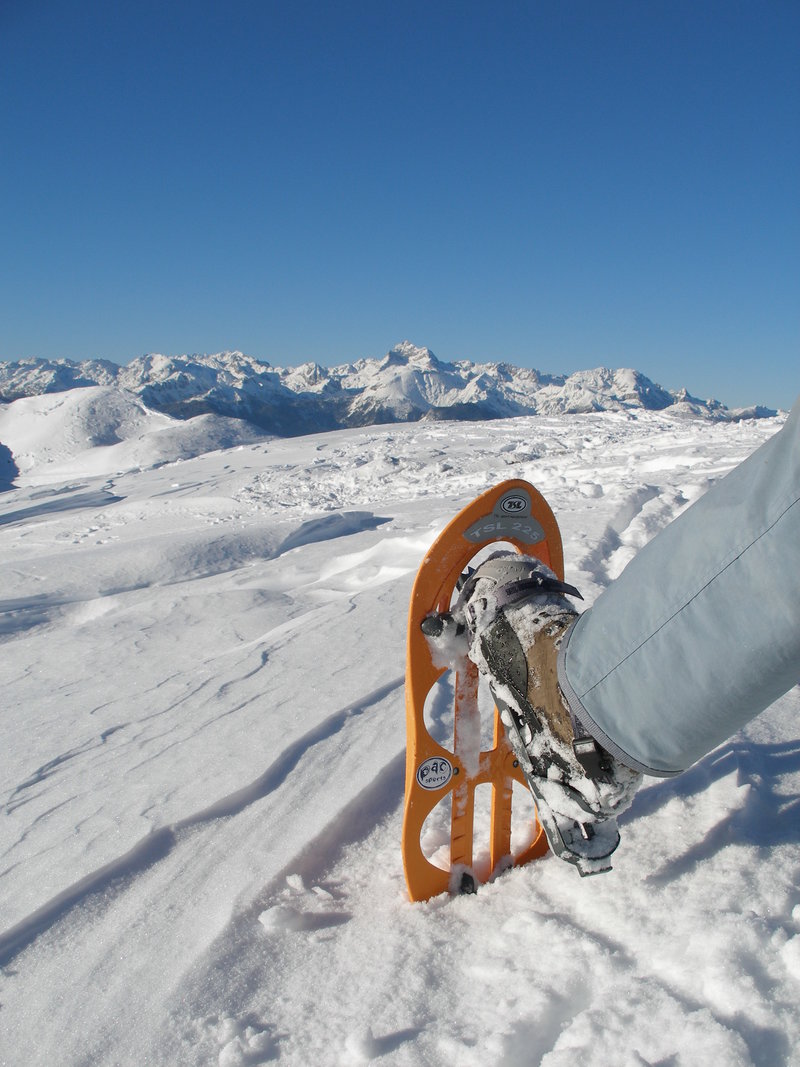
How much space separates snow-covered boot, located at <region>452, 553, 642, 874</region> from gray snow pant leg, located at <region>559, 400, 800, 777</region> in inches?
3.3

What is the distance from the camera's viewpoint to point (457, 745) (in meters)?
1.56

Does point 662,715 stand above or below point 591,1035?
above

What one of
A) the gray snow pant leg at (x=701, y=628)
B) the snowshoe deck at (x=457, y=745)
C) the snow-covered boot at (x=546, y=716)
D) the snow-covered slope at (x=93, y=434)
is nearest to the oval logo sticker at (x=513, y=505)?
the snowshoe deck at (x=457, y=745)

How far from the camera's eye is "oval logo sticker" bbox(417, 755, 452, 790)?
4.98 ft

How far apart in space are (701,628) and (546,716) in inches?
14.8

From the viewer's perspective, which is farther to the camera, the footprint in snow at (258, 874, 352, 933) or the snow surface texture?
the footprint in snow at (258, 874, 352, 933)

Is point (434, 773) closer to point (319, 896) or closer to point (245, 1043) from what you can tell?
point (319, 896)

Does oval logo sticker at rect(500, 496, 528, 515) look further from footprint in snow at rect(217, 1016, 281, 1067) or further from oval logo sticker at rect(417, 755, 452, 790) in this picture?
footprint in snow at rect(217, 1016, 281, 1067)

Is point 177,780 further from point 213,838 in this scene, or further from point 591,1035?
point 591,1035

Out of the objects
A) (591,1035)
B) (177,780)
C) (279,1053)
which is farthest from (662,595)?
(177,780)

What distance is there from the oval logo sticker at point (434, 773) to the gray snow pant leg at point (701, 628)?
595 mm

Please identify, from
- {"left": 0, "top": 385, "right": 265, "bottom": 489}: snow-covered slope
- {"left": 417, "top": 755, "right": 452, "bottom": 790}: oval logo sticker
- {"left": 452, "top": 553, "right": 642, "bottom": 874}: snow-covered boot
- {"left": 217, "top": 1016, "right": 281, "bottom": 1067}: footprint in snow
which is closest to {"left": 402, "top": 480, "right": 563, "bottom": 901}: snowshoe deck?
{"left": 417, "top": 755, "right": 452, "bottom": 790}: oval logo sticker

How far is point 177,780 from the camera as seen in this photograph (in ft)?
6.20

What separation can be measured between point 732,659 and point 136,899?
1.34m
